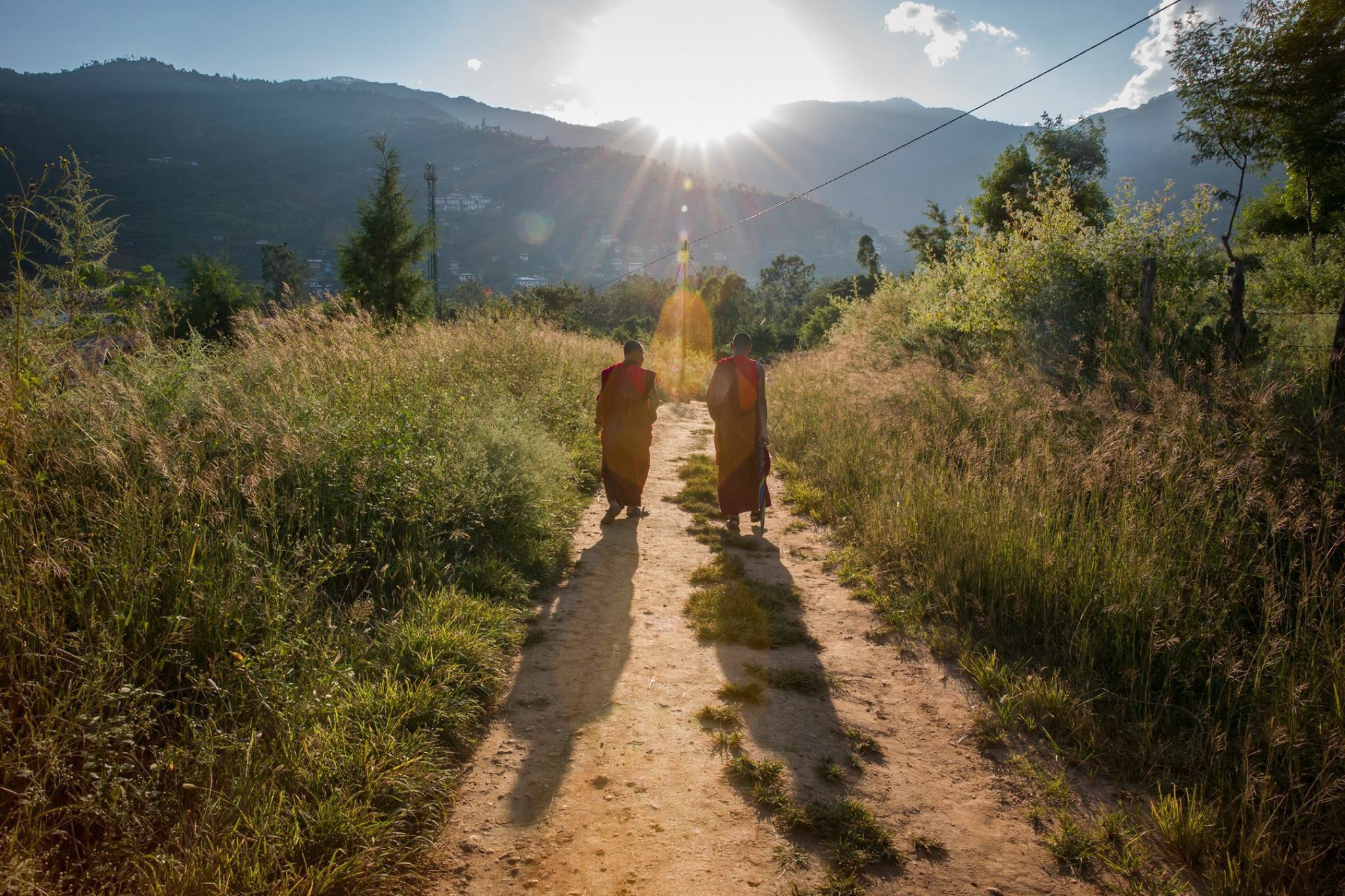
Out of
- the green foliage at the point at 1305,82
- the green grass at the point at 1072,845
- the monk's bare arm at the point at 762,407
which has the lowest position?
the green grass at the point at 1072,845

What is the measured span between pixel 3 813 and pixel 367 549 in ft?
7.19

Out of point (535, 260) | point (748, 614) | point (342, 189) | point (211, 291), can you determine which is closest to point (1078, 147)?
point (748, 614)

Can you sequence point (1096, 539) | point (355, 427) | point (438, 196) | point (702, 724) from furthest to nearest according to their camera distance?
point (438, 196)
point (355, 427)
point (1096, 539)
point (702, 724)

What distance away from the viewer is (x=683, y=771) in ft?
8.73

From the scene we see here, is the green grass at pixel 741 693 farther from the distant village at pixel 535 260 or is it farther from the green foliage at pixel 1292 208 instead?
the distant village at pixel 535 260

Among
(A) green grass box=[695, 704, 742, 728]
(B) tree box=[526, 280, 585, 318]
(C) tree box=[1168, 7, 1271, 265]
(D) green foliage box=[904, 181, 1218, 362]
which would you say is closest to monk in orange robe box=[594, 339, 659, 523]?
(A) green grass box=[695, 704, 742, 728]

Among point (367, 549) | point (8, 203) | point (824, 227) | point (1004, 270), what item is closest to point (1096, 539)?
point (367, 549)

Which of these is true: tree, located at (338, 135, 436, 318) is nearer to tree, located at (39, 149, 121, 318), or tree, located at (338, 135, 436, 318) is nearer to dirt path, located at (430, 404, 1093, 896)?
tree, located at (39, 149, 121, 318)

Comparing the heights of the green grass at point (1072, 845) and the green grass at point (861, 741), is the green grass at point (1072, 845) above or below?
above

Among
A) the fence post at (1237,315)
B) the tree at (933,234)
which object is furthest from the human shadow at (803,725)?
the tree at (933,234)

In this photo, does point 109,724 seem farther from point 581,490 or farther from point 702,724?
point 581,490

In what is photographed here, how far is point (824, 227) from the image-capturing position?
7613 inches

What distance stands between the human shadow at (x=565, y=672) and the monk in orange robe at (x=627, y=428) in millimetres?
1407

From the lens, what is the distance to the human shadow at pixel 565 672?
8.68 ft
